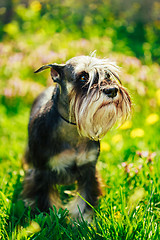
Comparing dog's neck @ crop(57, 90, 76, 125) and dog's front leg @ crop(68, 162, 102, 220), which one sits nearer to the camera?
dog's neck @ crop(57, 90, 76, 125)

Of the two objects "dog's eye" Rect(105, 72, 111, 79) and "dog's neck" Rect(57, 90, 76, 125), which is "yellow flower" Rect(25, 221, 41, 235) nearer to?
"dog's neck" Rect(57, 90, 76, 125)

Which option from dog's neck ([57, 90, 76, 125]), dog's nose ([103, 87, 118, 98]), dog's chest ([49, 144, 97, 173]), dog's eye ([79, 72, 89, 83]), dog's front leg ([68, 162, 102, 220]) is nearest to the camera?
dog's nose ([103, 87, 118, 98])

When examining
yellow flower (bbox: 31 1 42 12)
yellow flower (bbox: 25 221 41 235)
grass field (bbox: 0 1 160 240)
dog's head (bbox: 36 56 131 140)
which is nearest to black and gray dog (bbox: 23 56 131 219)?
dog's head (bbox: 36 56 131 140)

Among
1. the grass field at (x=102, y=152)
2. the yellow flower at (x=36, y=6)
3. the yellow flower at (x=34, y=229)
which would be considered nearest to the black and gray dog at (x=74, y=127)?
the grass field at (x=102, y=152)

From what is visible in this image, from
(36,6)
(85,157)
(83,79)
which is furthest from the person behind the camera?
(36,6)

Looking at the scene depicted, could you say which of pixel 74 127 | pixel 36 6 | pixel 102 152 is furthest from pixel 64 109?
pixel 36 6

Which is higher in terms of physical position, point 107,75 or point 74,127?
point 107,75

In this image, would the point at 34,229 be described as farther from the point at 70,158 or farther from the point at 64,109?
the point at 64,109

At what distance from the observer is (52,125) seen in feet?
7.76

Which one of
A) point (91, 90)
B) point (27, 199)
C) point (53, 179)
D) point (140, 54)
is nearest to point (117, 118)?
point (91, 90)

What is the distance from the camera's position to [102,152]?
11.6 ft

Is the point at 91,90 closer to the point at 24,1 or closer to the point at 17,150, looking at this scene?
the point at 17,150

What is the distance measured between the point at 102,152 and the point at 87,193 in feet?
3.11

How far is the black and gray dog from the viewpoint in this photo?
6.77ft
